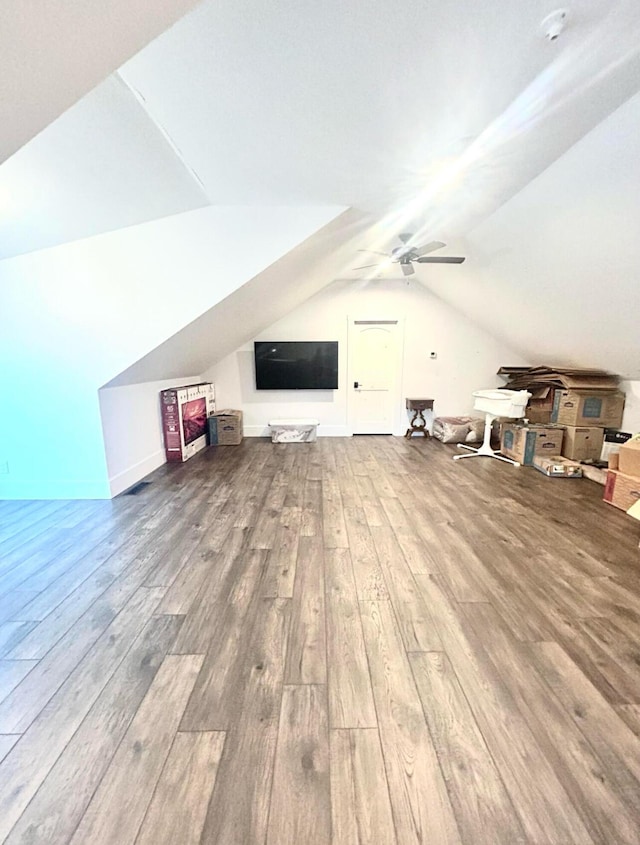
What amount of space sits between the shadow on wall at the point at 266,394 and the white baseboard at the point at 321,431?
1.36 ft

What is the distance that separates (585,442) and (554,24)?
4.43 metres

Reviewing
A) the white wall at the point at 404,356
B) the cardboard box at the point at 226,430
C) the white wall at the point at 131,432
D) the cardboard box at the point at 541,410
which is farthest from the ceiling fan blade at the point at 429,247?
the cardboard box at the point at 226,430

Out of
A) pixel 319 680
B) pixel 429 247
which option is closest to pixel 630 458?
pixel 429 247

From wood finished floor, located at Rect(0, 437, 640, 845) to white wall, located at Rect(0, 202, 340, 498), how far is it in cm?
68

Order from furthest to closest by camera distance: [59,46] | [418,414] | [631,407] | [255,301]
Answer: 1. [418,414]
2. [631,407]
3. [255,301]
4. [59,46]

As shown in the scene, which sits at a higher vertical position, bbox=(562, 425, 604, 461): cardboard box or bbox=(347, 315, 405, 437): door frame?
bbox=(347, 315, 405, 437): door frame

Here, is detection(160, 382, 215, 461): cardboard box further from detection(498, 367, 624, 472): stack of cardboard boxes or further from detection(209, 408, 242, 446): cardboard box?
detection(498, 367, 624, 472): stack of cardboard boxes

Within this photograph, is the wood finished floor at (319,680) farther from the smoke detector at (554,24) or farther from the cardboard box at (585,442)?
the smoke detector at (554,24)

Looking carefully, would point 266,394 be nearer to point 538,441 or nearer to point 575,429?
point 538,441

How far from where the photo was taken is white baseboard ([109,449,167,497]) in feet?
12.2

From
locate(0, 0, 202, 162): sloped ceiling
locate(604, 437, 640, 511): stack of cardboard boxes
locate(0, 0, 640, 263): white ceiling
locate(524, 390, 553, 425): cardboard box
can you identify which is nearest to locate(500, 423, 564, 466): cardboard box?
locate(524, 390, 553, 425): cardboard box

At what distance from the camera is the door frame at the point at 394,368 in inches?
243

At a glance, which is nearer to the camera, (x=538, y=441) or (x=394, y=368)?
(x=538, y=441)

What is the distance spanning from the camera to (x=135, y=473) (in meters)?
4.09
